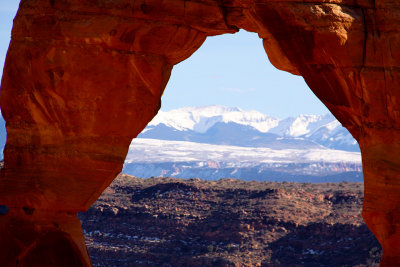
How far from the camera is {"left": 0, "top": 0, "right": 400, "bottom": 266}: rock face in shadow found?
15727 millimetres

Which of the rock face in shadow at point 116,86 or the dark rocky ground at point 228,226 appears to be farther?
the dark rocky ground at point 228,226

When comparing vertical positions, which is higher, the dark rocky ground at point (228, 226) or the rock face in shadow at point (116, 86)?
the rock face in shadow at point (116, 86)

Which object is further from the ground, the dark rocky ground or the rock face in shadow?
the rock face in shadow

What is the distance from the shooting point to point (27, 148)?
16688 millimetres

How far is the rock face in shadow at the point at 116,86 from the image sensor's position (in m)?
15.7

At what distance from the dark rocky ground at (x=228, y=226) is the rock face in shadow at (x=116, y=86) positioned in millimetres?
33150

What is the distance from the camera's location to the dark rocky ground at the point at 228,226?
52.7 metres

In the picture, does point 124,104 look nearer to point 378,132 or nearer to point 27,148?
point 27,148

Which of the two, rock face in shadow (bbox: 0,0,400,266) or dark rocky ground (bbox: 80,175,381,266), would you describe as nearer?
rock face in shadow (bbox: 0,0,400,266)

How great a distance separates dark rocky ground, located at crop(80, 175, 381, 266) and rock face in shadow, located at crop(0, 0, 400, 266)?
33150 mm

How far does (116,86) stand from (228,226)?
41.4m

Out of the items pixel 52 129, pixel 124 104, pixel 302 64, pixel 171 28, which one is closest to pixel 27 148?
pixel 52 129

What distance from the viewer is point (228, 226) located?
5738 cm

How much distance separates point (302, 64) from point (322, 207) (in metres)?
45.8
